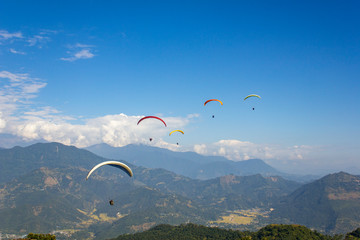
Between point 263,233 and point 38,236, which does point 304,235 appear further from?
point 38,236

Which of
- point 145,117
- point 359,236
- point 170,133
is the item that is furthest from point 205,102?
point 359,236

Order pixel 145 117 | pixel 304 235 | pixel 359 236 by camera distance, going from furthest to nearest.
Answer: pixel 304 235
pixel 359 236
pixel 145 117

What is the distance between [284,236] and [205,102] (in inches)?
5806

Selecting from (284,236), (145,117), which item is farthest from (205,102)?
(284,236)

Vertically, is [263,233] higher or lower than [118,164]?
lower

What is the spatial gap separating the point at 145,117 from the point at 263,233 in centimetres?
16621

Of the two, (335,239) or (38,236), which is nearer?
(38,236)

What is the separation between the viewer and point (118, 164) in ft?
206

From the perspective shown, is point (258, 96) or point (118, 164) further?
point (258, 96)

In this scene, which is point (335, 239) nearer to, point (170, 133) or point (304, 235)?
point (304, 235)

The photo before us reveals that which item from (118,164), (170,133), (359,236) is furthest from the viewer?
A: (359,236)

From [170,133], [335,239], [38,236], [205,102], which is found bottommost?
[335,239]

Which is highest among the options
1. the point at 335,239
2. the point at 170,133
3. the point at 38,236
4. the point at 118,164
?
the point at 170,133

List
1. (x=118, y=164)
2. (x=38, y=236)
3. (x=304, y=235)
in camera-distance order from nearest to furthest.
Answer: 1. (x=118, y=164)
2. (x=38, y=236)
3. (x=304, y=235)
